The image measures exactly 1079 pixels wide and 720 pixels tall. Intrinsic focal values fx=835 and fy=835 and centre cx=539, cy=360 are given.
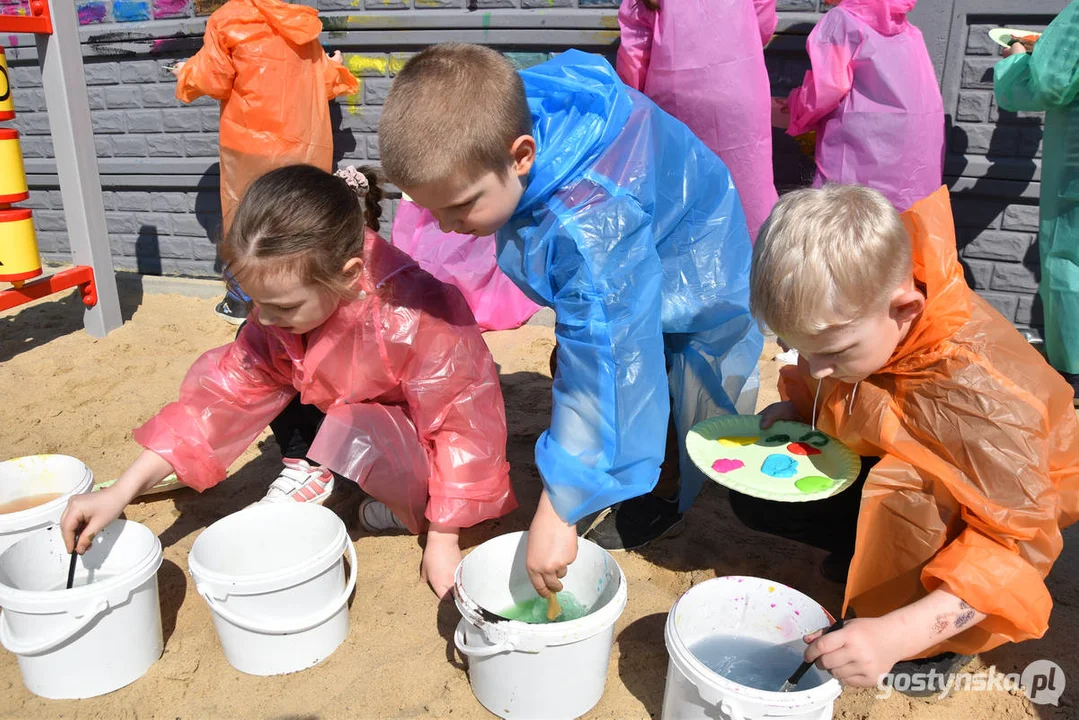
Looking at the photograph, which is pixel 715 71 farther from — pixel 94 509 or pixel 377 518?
pixel 94 509

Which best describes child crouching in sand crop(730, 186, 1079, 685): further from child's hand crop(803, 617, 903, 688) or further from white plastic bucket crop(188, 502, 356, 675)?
white plastic bucket crop(188, 502, 356, 675)

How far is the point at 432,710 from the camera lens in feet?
5.71

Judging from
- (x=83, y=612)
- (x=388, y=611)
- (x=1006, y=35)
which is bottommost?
(x=388, y=611)

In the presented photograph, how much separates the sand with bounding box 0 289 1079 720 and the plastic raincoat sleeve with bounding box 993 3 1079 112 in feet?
4.76

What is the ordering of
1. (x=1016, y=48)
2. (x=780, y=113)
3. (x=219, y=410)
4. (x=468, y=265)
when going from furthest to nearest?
(x=780, y=113), (x=1016, y=48), (x=468, y=265), (x=219, y=410)

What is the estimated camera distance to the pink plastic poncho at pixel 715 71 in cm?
318

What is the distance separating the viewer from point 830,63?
3289mm

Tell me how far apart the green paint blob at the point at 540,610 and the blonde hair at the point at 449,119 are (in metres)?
0.97

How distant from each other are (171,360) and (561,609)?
258cm

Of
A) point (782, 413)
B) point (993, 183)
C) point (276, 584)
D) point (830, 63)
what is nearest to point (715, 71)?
point (830, 63)

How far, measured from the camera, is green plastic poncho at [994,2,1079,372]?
3043mm

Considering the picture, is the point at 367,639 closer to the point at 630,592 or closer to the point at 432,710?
the point at 432,710

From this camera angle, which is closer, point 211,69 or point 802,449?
point 802,449

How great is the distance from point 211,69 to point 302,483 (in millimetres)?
2379
